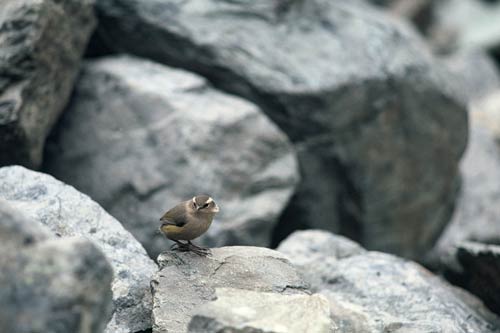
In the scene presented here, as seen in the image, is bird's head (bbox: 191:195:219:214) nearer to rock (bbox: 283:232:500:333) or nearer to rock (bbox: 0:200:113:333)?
rock (bbox: 283:232:500:333)

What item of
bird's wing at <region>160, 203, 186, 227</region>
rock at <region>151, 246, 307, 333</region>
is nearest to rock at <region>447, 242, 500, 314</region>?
rock at <region>151, 246, 307, 333</region>

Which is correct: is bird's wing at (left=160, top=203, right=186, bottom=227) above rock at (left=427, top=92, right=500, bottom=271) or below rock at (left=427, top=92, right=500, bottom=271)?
above

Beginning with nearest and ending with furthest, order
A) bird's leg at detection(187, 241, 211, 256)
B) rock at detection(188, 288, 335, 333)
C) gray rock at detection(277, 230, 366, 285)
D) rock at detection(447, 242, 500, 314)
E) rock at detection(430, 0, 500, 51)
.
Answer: rock at detection(188, 288, 335, 333), bird's leg at detection(187, 241, 211, 256), rock at detection(447, 242, 500, 314), gray rock at detection(277, 230, 366, 285), rock at detection(430, 0, 500, 51)

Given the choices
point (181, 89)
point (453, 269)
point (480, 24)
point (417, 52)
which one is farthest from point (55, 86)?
point (480, 24)

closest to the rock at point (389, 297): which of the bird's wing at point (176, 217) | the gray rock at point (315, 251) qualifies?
the gray rock at point (315, 251)

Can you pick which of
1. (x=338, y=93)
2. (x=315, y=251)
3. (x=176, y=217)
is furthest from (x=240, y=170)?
(x=176, y=217)

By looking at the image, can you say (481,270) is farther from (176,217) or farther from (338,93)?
(338,93)
